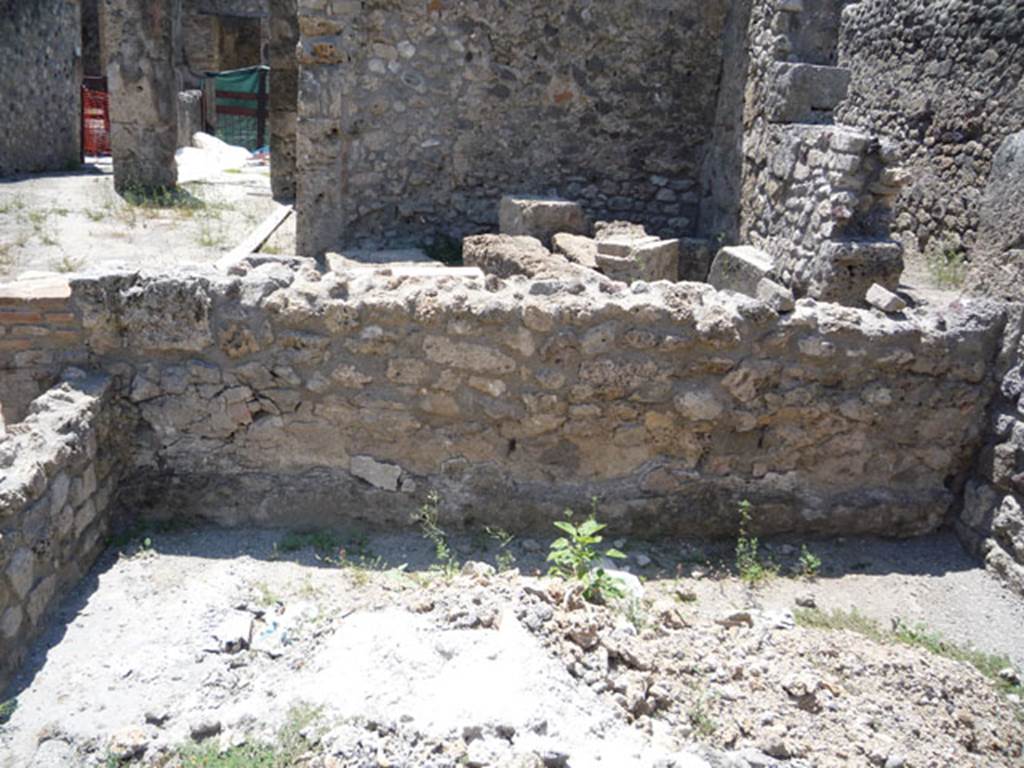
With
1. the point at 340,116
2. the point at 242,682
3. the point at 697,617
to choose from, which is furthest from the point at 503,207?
the point at 242,682

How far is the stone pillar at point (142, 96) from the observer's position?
11.5 m

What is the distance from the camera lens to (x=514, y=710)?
8.36 ft

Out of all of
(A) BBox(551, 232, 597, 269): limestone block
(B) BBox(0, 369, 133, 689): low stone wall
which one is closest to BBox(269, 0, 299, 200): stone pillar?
(A) BBox(551, 232, 597, 269): limestone block

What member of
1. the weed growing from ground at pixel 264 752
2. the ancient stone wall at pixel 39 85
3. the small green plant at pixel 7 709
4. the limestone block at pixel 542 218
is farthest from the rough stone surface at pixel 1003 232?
Answer: the ancient stone wall at pixel 39 85

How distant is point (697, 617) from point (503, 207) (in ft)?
15.8

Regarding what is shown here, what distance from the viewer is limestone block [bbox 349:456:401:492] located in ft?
13.9

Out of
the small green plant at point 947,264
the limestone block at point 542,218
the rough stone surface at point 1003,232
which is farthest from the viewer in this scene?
the limestone block at point 542,218

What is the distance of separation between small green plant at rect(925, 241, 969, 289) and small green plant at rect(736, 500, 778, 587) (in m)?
2.95

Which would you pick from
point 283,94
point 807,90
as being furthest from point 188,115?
point 807,90

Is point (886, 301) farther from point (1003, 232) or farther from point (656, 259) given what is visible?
point (656, 259)

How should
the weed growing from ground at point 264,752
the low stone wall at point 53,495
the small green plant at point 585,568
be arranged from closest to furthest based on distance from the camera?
the weed growing from ground at point 264,752, the low stone wall at point 53,495, the small green plant at point 585,568

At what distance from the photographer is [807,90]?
6.06 metres

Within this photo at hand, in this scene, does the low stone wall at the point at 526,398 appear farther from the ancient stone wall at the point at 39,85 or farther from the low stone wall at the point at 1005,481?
the ancient stone wall at the point at 39,85

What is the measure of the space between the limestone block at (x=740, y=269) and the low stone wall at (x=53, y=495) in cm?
395
